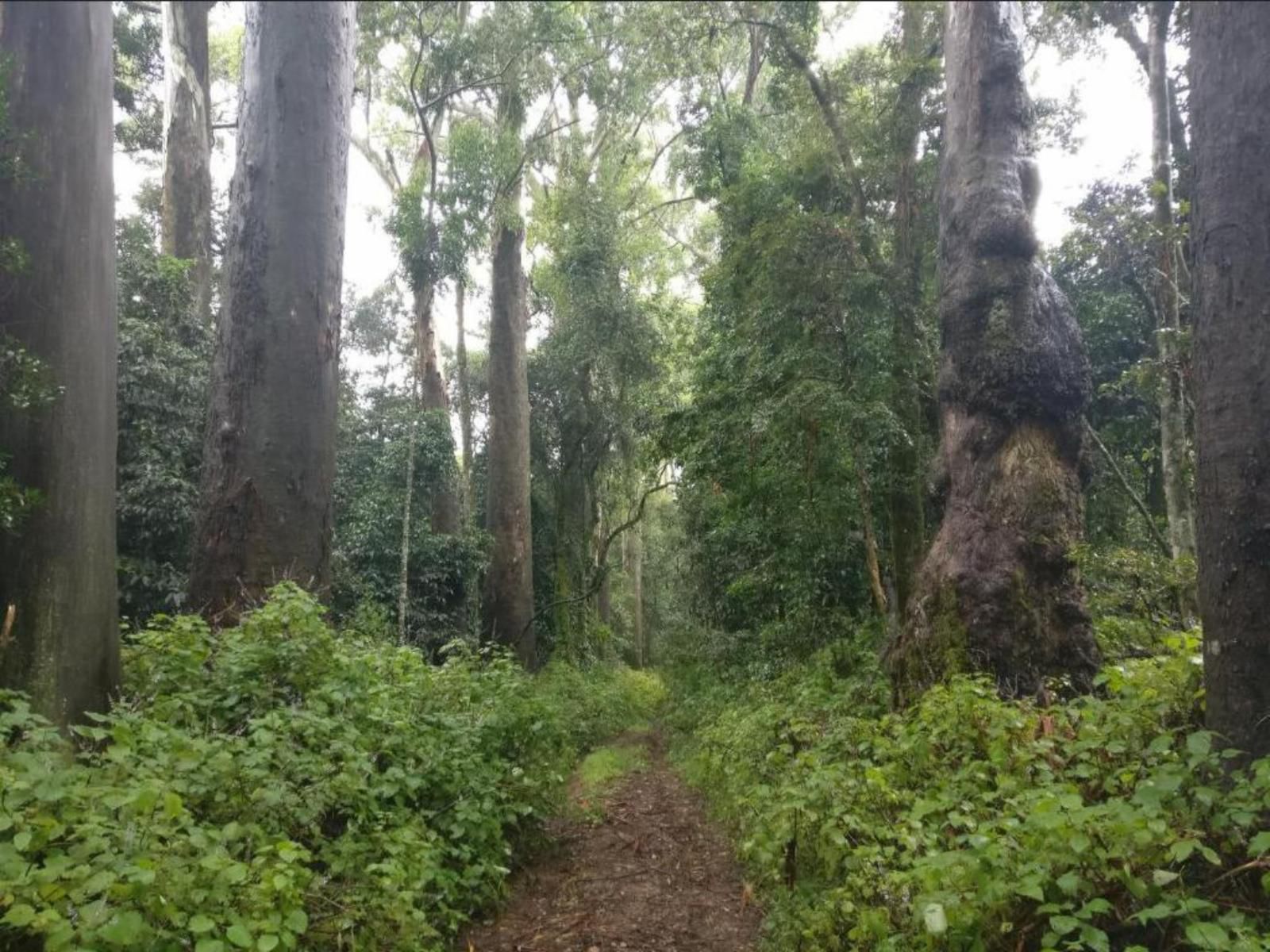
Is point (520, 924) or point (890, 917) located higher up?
point (890, 917)

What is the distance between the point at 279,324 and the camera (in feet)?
20.2

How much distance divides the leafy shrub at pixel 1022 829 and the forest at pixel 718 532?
0.07ft

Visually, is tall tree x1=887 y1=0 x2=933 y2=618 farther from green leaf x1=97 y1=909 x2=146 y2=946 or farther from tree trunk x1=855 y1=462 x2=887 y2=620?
green leaf x1=97 y1=909 x2=146 y2=946

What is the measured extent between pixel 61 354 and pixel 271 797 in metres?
2.42

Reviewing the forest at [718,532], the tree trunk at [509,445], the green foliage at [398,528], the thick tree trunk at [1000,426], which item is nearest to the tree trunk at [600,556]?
the tree trunk at [509,445]

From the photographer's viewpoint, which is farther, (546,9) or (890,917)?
(546,9)

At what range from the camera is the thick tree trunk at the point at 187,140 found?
1366cm

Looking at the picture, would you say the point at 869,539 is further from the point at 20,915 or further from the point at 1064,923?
the point at 20,915

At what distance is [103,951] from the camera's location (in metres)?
2.36

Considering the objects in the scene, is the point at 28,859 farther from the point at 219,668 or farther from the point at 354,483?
the point at 354,483

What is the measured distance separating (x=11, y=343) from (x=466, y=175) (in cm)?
1138

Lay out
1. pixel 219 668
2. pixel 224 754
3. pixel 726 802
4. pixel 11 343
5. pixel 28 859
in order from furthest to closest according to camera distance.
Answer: pixel 726 802, pixel 219 668, pixel 11 343, pixel 224 754, pixel 28 859

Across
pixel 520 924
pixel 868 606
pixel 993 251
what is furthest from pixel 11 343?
pixel 868 606

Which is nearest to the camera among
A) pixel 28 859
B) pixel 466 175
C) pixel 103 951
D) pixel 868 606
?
pixel 103 951
